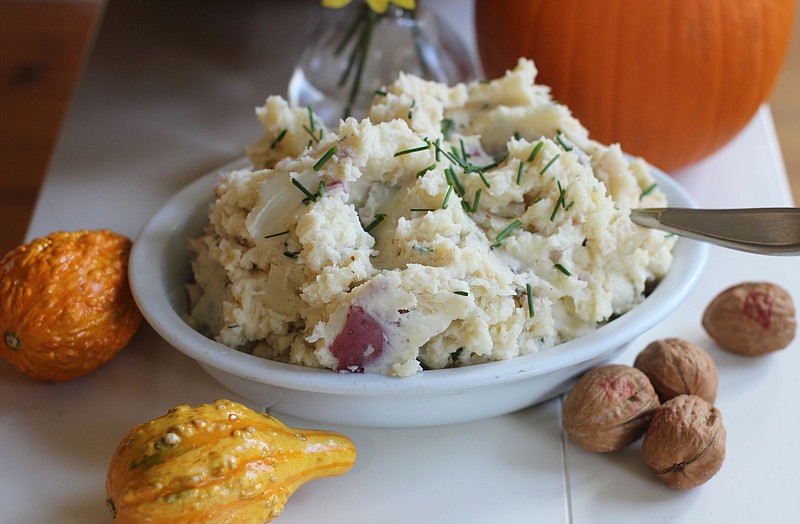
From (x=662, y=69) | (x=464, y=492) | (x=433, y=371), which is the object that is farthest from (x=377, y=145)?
(x=662, y=69)

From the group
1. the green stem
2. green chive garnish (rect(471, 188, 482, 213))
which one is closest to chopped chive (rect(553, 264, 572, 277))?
green chive garnish (rect(471, 188, 482, 213))

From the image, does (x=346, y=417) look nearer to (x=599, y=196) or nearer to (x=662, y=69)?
(x=599, y=196)

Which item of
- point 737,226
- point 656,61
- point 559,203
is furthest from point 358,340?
point 656,61

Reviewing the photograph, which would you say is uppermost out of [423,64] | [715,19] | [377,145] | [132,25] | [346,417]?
[715,19]

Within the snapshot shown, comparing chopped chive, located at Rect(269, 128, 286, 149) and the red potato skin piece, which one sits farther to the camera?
chopped chive, located at Rect(269, 128, 286, 149)

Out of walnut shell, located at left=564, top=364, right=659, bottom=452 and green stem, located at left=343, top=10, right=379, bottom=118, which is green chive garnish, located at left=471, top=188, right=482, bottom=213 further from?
green stem, located at left=343, top=10, right=379, bottom=118

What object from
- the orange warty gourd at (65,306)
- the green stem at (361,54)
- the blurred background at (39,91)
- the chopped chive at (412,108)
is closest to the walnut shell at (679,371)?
the chopped chive at (412,108)
